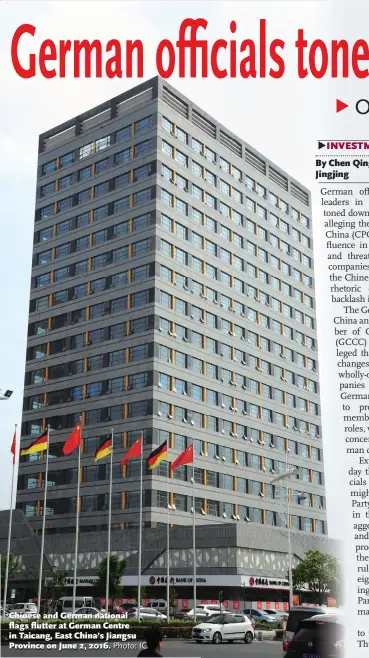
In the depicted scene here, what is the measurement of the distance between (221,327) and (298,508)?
19.5 meters

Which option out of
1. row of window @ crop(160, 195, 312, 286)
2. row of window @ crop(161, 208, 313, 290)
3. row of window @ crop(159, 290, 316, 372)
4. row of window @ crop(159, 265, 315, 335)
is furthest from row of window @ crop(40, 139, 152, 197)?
row of window @ crop(159, 290, 316, 372)

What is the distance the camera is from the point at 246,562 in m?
50.6

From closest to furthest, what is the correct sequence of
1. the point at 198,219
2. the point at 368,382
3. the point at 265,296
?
the point at 368,382 < the point at 198,219 < the point at 265,296

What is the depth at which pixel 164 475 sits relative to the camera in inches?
2334

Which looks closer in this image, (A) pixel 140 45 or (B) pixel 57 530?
(A) pixel 140 45

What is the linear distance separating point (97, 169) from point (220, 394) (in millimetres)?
23843

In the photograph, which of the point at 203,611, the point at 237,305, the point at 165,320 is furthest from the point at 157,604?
the point at 237,305

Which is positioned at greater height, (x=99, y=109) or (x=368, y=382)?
(x=99, y=109)

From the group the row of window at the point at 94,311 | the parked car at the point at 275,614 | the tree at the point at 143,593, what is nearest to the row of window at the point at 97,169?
the row of window at the point at 94,311

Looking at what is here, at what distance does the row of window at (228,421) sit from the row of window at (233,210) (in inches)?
655

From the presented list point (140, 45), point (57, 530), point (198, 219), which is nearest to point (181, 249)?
point (198, 219)

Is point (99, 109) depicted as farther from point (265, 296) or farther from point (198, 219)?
point (265, 296)

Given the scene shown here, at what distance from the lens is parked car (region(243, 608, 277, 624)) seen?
4525cm

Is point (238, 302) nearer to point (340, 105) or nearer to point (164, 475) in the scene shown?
point (164, 475)
